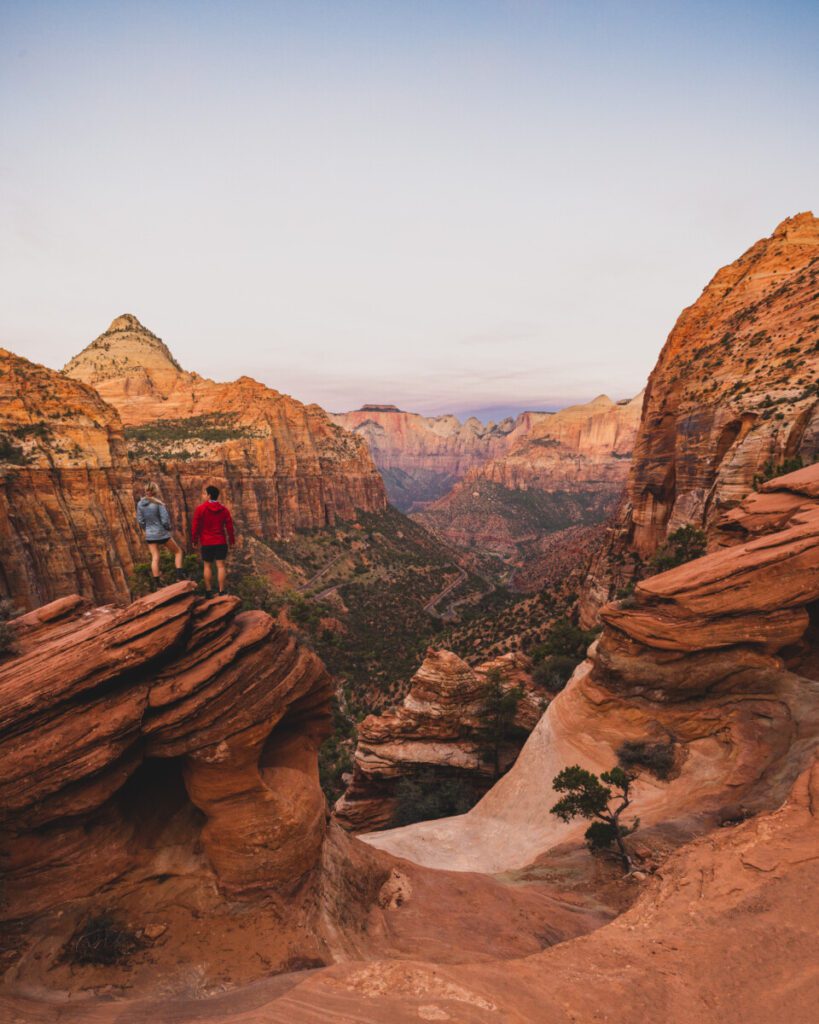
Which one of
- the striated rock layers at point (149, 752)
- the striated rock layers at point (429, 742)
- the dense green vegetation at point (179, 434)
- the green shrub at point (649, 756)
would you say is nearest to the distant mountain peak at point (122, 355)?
the dense green vegetation at point (179, 434)

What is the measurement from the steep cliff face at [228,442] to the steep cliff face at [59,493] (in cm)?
2696

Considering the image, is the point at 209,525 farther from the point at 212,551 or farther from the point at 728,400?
the point at 728,400

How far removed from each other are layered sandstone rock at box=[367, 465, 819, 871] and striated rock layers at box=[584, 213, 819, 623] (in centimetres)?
894

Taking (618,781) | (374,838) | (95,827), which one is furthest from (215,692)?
(374,838)

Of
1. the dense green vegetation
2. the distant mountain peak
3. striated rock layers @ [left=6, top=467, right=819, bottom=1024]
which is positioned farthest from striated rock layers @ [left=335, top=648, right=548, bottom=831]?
the distant mountain peak

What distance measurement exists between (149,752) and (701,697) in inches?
851

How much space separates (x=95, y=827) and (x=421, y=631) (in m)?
66.5

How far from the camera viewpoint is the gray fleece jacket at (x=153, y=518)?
12250 mm

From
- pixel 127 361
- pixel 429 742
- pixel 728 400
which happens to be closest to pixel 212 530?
pixel 429 742

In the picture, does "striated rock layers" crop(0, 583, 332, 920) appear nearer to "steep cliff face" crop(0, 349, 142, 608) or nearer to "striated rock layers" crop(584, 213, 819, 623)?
"striated rock layers" crop(584, 213, 819, 623)

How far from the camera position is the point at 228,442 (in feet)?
306

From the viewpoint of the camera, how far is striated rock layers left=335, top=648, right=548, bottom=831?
2873cm

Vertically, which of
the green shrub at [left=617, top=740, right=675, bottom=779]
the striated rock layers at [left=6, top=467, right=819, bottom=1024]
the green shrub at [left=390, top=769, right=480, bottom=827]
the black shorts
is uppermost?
the black shorts

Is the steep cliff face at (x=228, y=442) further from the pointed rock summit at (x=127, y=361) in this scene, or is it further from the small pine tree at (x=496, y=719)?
the small pine tree at (x=496, y=719)
